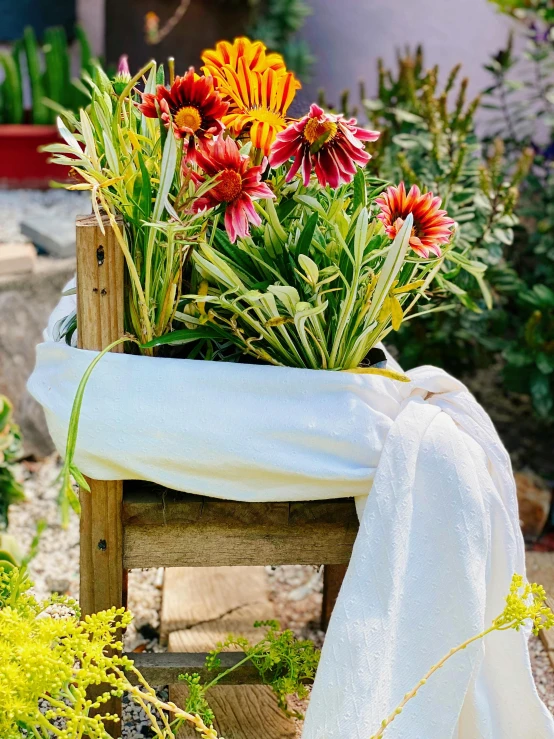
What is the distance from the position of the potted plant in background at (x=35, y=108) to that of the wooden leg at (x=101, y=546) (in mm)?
2391

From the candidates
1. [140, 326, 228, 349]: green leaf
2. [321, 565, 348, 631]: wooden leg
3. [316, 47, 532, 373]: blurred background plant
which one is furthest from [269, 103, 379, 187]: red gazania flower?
[321, 565, 348, 631]: wooden leg

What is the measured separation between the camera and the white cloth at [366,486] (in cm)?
121

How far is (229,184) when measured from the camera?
112cm

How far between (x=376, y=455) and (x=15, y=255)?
6.19 ft

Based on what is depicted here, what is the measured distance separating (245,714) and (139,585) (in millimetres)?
716

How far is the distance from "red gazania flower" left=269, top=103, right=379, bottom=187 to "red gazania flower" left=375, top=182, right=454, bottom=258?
0.11m

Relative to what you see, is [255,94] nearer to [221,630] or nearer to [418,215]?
[418,215]

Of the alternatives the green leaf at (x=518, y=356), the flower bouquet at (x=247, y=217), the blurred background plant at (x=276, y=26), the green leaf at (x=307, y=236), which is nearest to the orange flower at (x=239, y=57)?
the flower bouquet at (x=247, y=217)

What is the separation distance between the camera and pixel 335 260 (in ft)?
4.15

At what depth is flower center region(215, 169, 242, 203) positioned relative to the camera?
1124mm

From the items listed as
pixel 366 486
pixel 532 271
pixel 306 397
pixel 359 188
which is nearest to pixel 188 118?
pixel 359 188

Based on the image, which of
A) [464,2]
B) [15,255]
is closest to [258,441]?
[15,255]

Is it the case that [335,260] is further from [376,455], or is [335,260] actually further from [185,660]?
[185,660]

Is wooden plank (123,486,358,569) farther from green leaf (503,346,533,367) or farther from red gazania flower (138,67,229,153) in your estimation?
green leaf (503,346,533,367)
